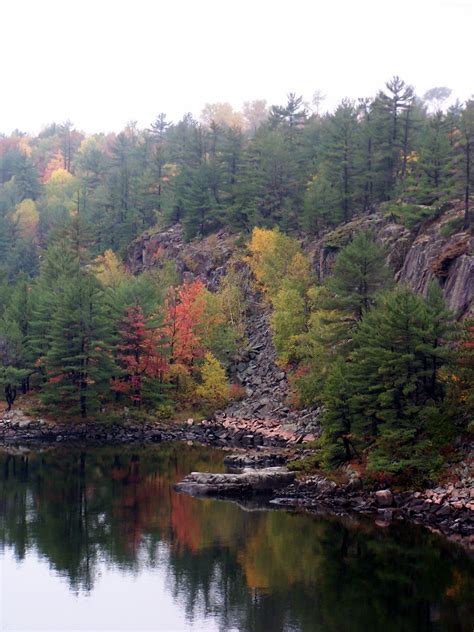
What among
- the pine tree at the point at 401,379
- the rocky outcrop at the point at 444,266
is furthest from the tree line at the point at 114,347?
the pine tree at the point at 401,379

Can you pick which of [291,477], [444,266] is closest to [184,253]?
[444,266]

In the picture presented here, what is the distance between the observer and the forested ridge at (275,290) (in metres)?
50.1

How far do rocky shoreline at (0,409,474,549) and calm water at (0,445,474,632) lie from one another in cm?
196

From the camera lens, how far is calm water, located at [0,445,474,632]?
1297 inches

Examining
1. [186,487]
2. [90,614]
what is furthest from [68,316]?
[90,614]

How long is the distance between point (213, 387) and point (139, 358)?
25.0 feet

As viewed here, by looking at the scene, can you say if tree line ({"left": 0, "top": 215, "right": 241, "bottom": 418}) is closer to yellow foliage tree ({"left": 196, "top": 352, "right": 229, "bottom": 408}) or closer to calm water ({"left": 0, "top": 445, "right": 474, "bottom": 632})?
yellow foliage tree ({"left": 196, "top": 352, "right": 229, "bottom": 408})

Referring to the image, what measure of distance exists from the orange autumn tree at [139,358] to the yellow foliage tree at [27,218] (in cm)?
5212

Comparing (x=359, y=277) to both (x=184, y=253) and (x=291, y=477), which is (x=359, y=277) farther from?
(x=184, y=253)

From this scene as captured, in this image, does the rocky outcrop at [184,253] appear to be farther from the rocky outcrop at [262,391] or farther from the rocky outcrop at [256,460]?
the rocky outcrop at [256,460]

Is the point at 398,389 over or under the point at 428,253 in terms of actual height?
under

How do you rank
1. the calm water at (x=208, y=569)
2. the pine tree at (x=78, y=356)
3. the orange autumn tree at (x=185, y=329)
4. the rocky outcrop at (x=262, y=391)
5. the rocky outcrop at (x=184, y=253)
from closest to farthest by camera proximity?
the calm water at (x=208, y=569)
the rocky outcrop at (x=262, y=391)
the pine tree at (x=78, y=356)
the orange autumn tree at (x=185, y=329)
the rocky outcrop at (x=184, y=253)

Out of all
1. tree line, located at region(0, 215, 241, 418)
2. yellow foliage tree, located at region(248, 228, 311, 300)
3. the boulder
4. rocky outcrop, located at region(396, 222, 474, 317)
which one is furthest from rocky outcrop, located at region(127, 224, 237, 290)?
the boulder

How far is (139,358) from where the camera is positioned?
8019cm
